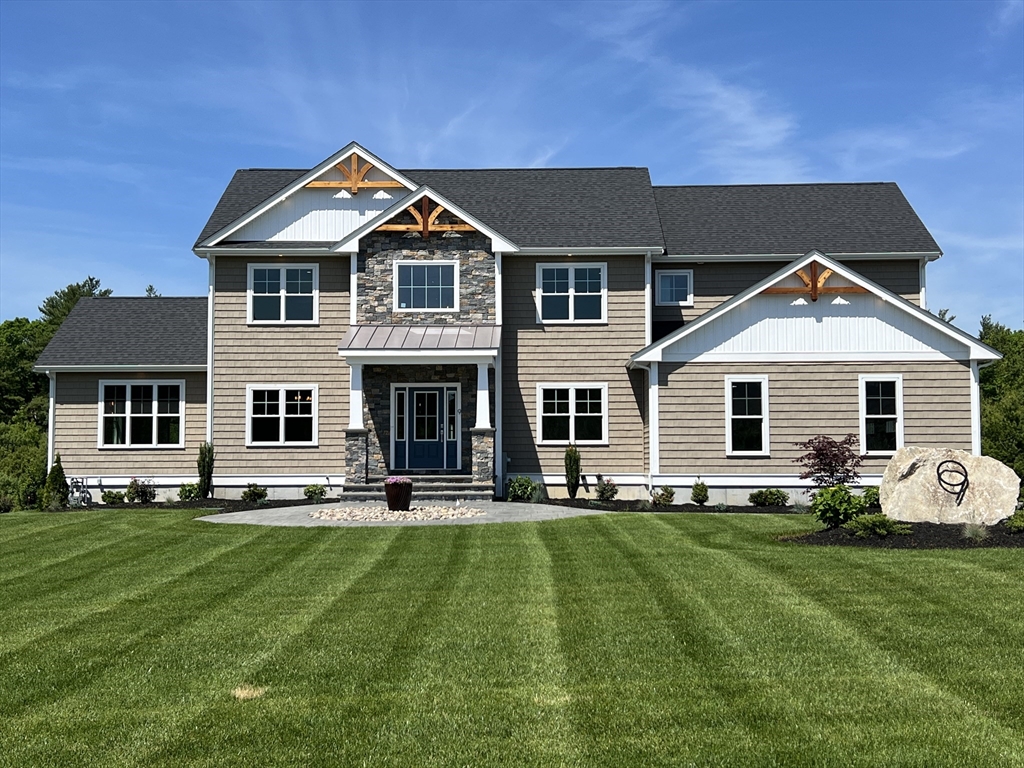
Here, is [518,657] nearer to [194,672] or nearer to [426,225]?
[194,672]

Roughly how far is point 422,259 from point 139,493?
9.71 m

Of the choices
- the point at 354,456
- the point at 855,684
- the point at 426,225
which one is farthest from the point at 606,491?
the point at 855,684

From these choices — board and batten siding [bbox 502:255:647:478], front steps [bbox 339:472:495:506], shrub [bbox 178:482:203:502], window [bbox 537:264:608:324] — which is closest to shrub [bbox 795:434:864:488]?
board and batten siding [bbox 502:255:647:478]

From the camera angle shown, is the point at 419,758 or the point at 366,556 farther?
the point at 366,556

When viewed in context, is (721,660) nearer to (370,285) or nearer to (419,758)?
(419,758)

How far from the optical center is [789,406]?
23453mm

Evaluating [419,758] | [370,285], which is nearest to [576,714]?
[419,758]

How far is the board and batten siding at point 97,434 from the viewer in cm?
2627

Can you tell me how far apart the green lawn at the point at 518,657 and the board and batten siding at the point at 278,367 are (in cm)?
1061

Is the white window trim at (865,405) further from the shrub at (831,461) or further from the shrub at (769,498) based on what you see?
the shrub at (769,498)

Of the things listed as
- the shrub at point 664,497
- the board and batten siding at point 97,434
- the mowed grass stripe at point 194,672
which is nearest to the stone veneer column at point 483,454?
the shrub at point 664,497

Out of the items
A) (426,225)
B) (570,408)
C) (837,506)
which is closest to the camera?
(837,506)

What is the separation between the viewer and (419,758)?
237 inches

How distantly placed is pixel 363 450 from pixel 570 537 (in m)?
8.81
